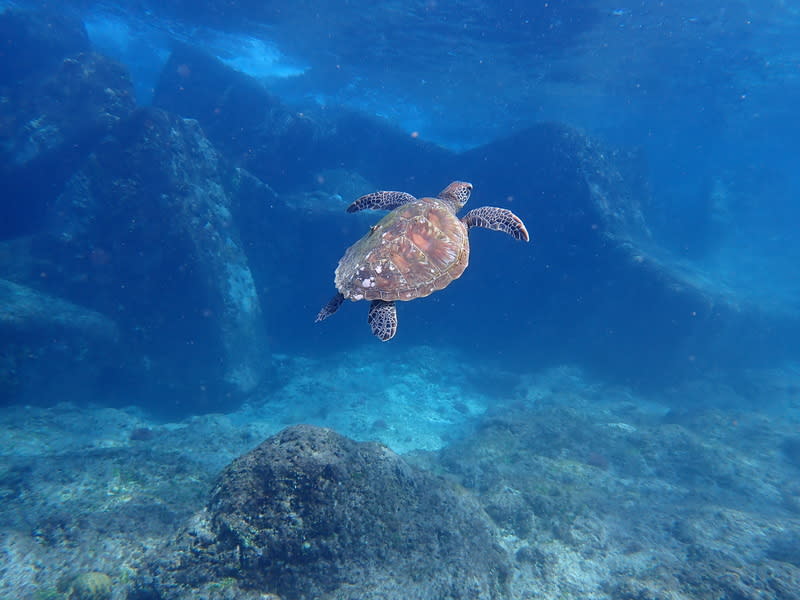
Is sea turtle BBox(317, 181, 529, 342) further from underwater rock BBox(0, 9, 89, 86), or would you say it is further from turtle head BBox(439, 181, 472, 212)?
underwater rock BBox(0, 9, 89, 86)

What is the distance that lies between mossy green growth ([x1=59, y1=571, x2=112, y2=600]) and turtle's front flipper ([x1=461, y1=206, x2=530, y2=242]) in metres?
7.96

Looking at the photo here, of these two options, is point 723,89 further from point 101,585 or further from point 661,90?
point 101,585

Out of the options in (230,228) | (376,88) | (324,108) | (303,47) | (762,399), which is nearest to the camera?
(230,228)

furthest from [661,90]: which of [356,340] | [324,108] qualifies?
[356,340]

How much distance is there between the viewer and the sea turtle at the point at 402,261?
19.5ft

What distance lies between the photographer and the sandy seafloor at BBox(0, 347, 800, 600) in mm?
5660

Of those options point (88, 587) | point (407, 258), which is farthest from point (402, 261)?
point (88, 587)

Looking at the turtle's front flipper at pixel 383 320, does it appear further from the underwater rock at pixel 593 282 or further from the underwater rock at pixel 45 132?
the underwater rock at pixel 45 132

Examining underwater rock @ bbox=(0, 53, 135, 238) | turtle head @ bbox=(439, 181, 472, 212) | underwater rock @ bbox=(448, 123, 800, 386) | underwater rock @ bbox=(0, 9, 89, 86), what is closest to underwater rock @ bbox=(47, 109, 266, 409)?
underwater rock @ bbox=(0, 53, 135, 238)

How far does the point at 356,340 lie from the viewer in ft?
66.3

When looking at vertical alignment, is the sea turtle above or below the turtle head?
below

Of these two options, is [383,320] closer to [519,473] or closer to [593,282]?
[519,473]

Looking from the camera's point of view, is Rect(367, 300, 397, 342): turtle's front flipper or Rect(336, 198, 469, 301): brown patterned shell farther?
Rect(336, 198, 469, 301): brown patterned shell

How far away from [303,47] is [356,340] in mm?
24137
